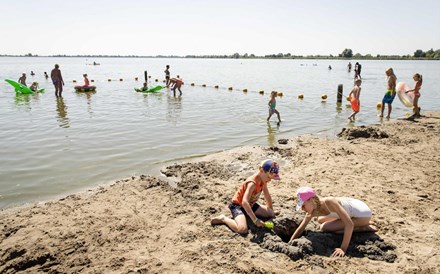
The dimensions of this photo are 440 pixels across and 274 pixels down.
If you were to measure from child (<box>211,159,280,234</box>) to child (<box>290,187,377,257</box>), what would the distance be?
0.58 meters

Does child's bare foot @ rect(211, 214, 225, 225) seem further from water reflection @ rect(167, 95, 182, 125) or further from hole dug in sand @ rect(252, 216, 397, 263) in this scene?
water reflection @ rect(167, 95, 182, 125)

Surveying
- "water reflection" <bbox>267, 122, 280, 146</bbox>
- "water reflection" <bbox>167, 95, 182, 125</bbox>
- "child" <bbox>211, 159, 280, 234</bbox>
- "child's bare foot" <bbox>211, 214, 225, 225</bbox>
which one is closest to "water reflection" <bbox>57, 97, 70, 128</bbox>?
"water reflection" <bbox>167, 95, 182, 125</bbox>

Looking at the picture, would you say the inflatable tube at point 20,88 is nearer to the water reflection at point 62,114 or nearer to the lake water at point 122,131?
the lake water at point 122,131

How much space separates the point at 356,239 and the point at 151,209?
3425mm

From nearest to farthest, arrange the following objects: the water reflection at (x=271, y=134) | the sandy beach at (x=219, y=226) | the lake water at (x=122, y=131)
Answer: the sandy beach at (x=219, y=226), the lake water at (x=122, y=131), the water reflection at (x=271, y=134)

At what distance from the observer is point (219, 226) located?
4867mm

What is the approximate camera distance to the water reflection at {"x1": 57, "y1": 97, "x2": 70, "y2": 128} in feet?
42.4

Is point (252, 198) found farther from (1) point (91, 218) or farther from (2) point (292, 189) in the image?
(1) point (91, 218)

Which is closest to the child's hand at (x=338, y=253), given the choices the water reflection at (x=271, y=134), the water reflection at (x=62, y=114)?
the water reflection at (x=271, y=134)

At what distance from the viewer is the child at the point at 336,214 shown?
416 centimetres

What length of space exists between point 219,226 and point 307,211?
4.68 feet

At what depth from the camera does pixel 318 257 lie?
4.05 metres

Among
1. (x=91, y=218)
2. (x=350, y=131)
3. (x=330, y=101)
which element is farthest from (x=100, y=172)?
(x=330, y=101)

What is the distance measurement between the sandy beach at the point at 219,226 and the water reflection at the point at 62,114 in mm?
7530
